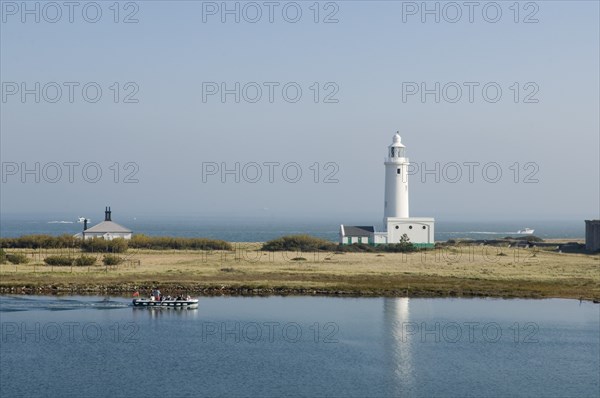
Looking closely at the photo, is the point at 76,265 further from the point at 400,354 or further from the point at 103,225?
the point at 400,354

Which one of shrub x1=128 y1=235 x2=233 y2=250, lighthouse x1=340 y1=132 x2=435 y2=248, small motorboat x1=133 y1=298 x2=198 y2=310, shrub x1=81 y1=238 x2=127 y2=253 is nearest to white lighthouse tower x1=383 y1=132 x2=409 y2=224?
lighthouse x1=340 y1=132 x2=435 y2=248

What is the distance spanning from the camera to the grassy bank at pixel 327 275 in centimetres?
5459

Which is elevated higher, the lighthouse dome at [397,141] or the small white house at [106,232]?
the lighthouse dome at [397,141]

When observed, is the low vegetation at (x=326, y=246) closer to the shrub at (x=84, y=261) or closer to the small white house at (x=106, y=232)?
the small white house at (x=106, y=232)

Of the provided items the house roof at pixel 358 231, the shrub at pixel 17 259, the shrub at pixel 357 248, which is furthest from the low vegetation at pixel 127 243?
the shrub at pixel 17 259

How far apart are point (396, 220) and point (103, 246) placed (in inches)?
1118

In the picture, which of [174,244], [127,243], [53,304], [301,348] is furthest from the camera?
[174,244]

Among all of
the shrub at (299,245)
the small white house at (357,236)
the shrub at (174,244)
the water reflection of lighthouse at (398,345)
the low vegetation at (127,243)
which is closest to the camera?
the water reflection of lighthouse at (398,345)

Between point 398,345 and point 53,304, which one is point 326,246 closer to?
point 53,304

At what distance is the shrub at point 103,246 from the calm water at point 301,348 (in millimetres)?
32393

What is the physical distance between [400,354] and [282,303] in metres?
14.0

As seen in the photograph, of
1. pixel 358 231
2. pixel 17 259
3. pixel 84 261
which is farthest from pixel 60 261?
pixel 358 231

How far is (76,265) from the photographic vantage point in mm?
66625

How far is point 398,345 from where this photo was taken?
39312 millimetres
